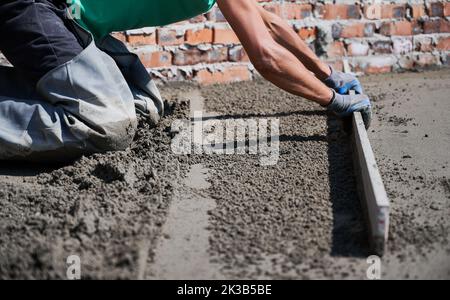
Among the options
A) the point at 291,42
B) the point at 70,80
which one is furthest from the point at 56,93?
the point at 291,42

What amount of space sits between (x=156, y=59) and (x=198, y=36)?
0.29 metres

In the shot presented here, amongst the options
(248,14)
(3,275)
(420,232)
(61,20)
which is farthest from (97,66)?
(420,232)

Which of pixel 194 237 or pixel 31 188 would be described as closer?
pixel 194 237

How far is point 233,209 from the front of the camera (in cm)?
212

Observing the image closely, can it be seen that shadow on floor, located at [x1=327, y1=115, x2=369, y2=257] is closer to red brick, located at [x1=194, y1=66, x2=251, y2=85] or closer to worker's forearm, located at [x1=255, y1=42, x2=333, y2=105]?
worker's forearm, located at [x1=255, y1=42, x2=333, y2=105]

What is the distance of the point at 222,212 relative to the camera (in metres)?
2.10

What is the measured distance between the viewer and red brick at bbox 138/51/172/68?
3561mm

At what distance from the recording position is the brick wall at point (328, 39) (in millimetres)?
3574

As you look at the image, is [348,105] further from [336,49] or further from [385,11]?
[385,11]

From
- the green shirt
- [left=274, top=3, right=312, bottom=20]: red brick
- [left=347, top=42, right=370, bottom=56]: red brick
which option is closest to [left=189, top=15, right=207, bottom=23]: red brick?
[left=274, top=3, right=312, bottom=20]: red brick

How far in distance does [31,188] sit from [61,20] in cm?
78

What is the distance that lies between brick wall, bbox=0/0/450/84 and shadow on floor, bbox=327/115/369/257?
1026 mm
